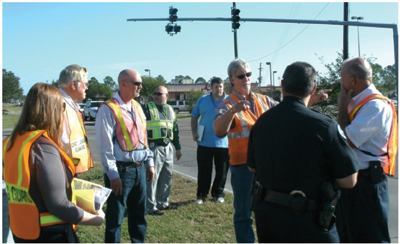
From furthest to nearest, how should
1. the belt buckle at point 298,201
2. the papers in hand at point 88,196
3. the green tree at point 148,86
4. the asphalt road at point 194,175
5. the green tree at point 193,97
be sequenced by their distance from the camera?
the green tree at point 148,86 < the green tree at point 193,97 < the asphalt road at point 194,175 < the papers in hand at point 88,196 < the belt buckle at point 298,201

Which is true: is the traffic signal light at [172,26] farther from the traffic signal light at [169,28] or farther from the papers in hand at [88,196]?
the papers in hand at [88,196]

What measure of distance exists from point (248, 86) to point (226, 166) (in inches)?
109

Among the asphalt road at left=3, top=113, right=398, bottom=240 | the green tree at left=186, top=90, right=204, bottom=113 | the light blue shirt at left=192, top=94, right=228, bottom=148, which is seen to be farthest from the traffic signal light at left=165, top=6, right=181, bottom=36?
the green tree at left=186, top=90, right=204, bottom=113

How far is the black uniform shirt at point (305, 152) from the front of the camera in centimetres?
254

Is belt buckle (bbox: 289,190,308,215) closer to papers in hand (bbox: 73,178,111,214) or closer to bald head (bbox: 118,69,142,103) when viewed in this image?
papers in hand (bbox: 73,178,111,214)

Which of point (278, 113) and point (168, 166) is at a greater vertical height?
point (278, 113)

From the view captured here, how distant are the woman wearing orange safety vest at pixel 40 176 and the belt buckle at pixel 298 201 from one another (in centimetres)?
131

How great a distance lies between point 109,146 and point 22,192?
1.52 m

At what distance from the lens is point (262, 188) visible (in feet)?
9.05

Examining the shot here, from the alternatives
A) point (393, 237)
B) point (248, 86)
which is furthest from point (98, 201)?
point (393, 237)

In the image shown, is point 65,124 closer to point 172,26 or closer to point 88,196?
point 88,196

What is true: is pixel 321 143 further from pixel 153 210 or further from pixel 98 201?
pixel 153 210

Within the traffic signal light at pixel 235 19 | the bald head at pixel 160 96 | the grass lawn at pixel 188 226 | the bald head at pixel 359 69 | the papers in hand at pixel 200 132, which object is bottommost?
the grass lawn at pixel 188 226

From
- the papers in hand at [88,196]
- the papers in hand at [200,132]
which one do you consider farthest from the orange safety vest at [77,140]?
the papers in hand at [200,132]
